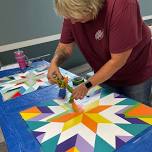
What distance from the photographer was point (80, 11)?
1.08 metres

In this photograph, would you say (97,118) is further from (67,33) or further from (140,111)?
(67,33)

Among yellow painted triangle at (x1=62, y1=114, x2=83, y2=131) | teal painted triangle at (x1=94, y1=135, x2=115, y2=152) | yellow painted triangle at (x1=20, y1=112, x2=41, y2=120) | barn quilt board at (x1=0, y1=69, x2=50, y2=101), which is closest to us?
teal painted triangle at (x1=94, y1=135, x2=115, y2=152)

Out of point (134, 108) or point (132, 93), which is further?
point (132, 93)

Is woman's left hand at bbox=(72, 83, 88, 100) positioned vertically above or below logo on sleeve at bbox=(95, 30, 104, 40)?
below

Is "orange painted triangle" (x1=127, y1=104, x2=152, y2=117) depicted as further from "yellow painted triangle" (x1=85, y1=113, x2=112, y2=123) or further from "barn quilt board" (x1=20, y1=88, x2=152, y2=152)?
"yellow painted triangle" (x1=85, y1=113, x2=112, y2=123)

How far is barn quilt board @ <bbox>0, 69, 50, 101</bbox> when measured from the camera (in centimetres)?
153

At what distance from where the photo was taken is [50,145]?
3.08 ft

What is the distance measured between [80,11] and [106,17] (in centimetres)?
14

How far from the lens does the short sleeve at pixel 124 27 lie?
1085mm

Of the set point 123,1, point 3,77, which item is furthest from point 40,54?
point 123,1

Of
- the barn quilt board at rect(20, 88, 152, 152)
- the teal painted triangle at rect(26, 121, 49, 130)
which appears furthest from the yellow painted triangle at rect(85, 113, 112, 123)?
the teal painted triangle at rect(26, 121, 49, 130)

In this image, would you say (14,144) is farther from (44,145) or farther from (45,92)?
(45,92)

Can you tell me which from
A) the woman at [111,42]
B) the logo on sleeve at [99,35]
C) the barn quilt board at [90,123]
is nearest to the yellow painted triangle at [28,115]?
the barn quilt board at [90,123]

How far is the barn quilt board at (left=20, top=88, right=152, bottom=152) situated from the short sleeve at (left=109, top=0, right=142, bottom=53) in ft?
0.90
